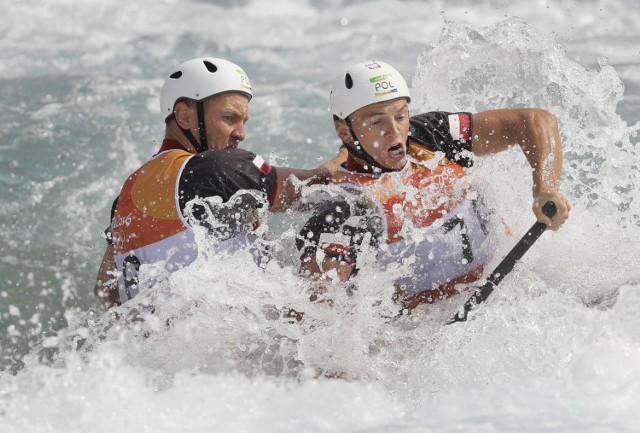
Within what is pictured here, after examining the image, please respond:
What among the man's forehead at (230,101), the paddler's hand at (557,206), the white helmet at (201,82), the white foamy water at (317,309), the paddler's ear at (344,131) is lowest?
the white foamy water at (317,309)

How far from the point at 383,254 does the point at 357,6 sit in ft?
35.3

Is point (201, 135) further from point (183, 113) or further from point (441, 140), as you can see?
point (441, 140)

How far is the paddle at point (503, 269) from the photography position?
4.06m

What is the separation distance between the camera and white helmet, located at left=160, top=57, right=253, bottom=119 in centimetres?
475

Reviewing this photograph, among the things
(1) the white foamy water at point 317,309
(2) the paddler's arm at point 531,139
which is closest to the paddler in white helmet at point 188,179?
(1) the white foamy water at point 317,309

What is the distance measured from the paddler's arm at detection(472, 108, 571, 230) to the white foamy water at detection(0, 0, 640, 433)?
0.19m

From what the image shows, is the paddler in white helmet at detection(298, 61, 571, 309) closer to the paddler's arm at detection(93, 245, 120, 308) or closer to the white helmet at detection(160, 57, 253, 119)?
the white helmet at detection(160, 57, 253, 119)

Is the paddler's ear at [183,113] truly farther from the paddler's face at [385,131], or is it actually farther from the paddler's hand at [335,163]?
the paddler's face at [385,131]

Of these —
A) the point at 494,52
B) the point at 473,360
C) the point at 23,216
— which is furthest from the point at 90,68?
the point at 473,360

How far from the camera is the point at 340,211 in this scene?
13.9 feet

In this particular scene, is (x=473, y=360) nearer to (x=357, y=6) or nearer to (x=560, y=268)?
(x=560, y=268)

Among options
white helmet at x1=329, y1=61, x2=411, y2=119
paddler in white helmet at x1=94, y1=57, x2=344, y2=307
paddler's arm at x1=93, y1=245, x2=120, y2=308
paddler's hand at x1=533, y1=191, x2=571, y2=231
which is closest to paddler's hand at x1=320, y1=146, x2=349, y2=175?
paddler in white helmet at x1=94, y1=57, x2=344, y2=307

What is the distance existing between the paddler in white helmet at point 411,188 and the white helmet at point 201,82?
2.04 feet

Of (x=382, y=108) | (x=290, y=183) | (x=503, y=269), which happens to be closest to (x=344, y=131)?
(x=382, y=108)
